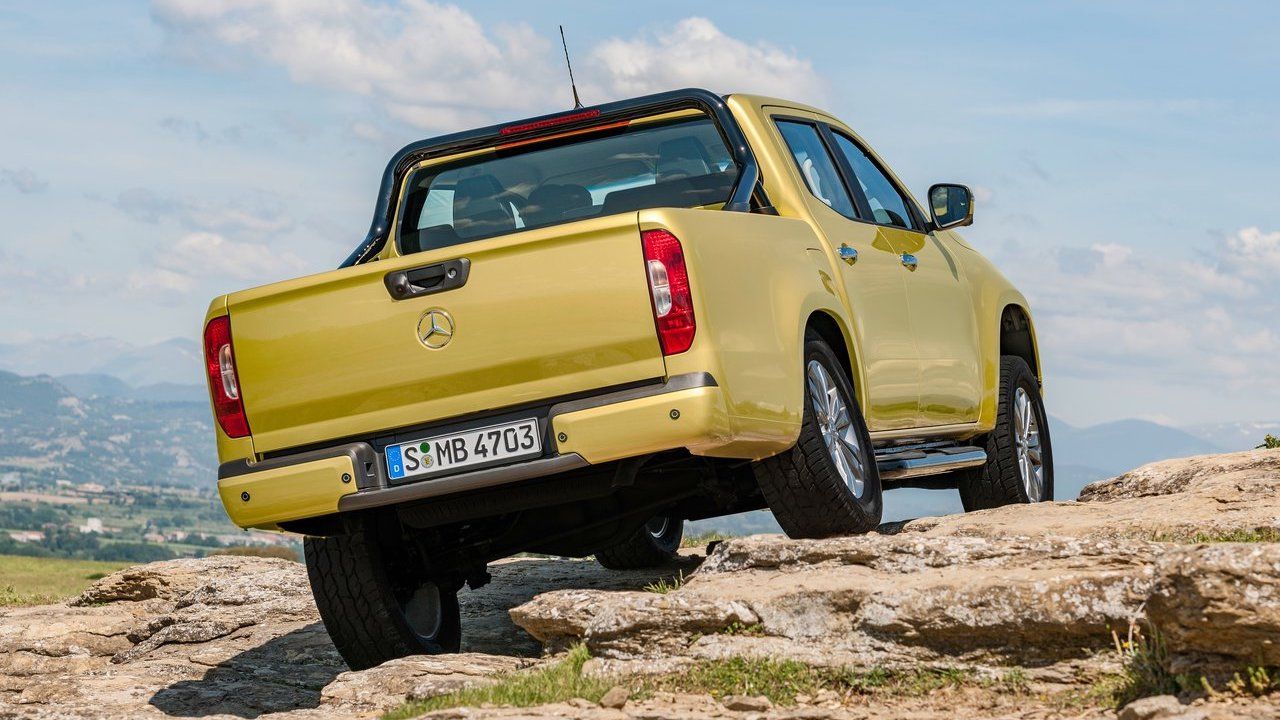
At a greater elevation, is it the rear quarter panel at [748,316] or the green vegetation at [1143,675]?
the rear quarter panel at [748,316]

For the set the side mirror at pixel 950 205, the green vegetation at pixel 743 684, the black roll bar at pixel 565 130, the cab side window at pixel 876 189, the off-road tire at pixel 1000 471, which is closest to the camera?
the green vegetation at pixel 743 684

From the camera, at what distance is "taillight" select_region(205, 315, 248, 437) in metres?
5.64

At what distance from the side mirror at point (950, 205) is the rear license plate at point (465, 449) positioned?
137 inches

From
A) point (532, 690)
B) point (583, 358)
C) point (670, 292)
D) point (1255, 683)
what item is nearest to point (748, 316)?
point (670, 292)

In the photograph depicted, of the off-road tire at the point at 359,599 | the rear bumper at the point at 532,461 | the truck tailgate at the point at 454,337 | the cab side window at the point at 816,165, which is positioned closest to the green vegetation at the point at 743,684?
the rear bumper at the point at 532,461

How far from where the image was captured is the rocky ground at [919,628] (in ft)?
13.3

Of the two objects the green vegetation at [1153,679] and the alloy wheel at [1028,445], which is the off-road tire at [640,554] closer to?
the alloy wheel at [1028,445]

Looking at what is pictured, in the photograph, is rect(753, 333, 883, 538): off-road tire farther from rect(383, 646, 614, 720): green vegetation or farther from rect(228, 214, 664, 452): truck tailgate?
rect(383, 646, 614, 720): green vegetation

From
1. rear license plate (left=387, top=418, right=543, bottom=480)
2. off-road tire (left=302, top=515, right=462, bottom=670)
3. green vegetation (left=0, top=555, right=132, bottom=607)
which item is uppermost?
rear license plate (left=387, top=418, right=543, bottom=480)

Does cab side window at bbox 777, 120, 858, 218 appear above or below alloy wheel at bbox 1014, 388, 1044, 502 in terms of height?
above

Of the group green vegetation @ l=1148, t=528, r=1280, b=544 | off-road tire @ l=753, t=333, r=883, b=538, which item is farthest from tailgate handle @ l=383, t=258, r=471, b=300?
green vegetation @ l=1148, t=528, r=1280, b=544

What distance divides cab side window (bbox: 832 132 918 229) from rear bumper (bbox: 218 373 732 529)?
2.73 meters

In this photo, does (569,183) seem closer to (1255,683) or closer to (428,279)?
(428,279)

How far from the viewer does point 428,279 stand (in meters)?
5.36
